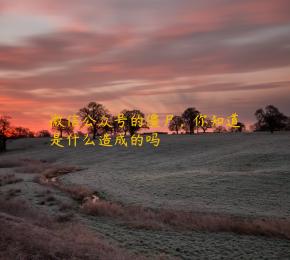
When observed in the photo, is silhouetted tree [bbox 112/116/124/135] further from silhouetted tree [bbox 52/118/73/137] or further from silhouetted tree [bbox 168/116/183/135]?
silhouetted tree [bbox 168/116/183/135]

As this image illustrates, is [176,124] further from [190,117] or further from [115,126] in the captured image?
[115,126]

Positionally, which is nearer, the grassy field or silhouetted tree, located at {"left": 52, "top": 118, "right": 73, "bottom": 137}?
the grassy field

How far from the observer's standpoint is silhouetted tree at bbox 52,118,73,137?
443 feet

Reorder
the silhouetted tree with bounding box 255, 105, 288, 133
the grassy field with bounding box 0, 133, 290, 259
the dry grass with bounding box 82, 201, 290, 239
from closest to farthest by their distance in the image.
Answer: the grassy field with bounding box 0, 133, 290, 259 < the dry grass with bounding box 82, 201, 290, 239 < the silhouetted tree with bounding box 255, 105, 288, 133

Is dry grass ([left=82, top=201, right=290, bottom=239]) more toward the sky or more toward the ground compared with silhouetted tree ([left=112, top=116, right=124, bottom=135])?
more toward the ground

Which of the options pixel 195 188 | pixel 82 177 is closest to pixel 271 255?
pixel 195 188

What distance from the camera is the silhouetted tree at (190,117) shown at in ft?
443

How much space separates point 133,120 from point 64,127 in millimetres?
35774

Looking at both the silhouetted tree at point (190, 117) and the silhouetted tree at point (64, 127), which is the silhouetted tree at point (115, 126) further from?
the silhouetted tree at point (190, 117)

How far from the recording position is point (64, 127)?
5497 inches

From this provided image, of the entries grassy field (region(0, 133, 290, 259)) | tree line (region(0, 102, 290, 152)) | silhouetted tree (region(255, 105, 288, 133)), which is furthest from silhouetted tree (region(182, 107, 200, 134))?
grassy field (region(0, 133, 290, 259))

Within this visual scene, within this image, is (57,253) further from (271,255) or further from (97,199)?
(97,199)

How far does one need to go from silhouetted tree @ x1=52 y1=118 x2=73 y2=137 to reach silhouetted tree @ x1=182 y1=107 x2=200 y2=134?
4424 centimetres

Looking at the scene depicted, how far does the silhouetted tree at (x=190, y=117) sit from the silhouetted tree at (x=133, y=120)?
18.2m
